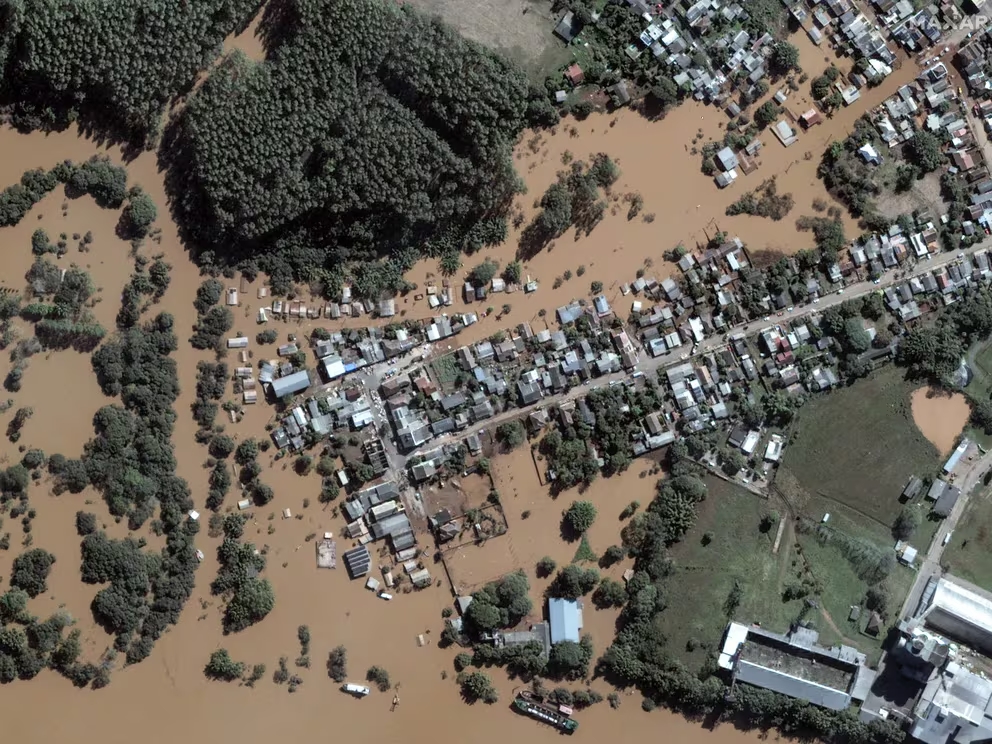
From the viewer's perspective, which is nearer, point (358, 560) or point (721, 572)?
point (358, 560)

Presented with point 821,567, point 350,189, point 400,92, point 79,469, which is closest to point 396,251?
point 350,189

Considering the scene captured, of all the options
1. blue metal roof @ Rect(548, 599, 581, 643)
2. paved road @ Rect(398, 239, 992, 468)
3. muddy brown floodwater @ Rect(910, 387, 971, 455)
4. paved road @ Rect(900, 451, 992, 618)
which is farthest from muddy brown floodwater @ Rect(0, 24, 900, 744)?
muddy brown floodwater @ Rect(910, 387, 971, 455)

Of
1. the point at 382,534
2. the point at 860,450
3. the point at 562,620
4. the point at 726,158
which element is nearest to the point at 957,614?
the point at 860,450

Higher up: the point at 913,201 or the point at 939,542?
the point at 913,201

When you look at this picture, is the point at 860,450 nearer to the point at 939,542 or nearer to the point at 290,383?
the point at 939,542

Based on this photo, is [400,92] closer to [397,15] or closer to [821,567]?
[397,15]

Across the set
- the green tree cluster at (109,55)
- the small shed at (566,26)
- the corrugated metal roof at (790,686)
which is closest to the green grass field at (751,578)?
the corrugated metal roof at (790,686)

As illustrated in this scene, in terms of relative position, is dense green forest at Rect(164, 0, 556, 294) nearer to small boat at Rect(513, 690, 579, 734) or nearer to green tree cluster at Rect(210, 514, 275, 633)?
green tree cluster at Rect(210, 514, 275, 633)
